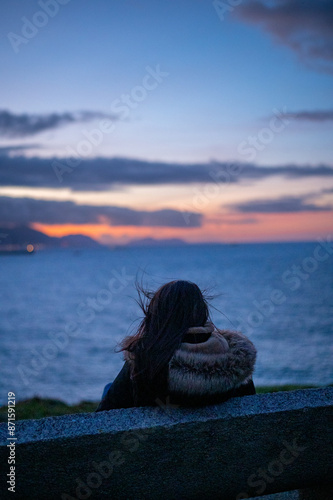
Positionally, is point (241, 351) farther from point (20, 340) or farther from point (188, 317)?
point (20, 340)

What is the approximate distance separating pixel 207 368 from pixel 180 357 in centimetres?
14

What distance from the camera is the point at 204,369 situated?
2.09 m

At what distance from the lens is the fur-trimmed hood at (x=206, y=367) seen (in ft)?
6.85

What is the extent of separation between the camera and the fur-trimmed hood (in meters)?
2.09

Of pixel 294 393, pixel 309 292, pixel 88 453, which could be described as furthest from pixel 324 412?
pixel 309 292

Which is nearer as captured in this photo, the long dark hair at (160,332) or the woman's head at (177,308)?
the long dark hair at (160,332)

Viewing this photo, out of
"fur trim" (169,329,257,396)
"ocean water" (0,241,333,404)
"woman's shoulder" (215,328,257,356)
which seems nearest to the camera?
"fur trim" (169,329,257,396)

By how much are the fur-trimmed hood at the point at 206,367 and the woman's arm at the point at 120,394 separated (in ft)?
0.79

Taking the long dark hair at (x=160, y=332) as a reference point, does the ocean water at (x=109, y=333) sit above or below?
below

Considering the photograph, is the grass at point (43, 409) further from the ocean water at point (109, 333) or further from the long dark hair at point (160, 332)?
the long dark hair at point (160, 332)


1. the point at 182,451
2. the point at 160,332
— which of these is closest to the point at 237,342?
the point at 160,332

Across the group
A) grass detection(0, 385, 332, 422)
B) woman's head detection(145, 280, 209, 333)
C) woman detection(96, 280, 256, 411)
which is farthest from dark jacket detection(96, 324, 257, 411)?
grass detection(0, 385, 332, 422)

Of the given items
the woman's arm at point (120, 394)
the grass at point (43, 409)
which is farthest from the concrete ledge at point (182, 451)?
the grass at point (43, 409)

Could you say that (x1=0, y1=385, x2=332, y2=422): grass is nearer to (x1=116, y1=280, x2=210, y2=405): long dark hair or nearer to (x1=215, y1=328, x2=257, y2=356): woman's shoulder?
(x1=215, y1=328, x2=257, y2=356): woman's shoulder
